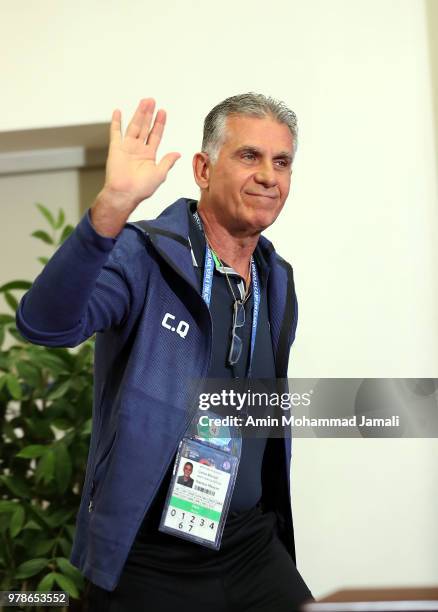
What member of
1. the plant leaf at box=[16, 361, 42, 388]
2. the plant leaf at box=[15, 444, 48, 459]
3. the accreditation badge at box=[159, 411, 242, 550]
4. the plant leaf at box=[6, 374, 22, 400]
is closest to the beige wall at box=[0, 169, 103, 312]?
the plant leaf at box=[16, 361, 42, 388]

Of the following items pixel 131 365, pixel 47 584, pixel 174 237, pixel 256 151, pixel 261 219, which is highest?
pixel 256 151

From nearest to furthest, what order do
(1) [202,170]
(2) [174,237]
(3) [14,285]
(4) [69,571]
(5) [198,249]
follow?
(2) [174,237] < (5) [198,249] < (1) [202,170] < (4) [69,571] < (3) [14,285]

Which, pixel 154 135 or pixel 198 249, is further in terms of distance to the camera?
pixel 198 249

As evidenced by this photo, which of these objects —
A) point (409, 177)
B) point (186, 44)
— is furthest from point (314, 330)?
point (186, 44)

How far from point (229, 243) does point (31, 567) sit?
1.50 meters

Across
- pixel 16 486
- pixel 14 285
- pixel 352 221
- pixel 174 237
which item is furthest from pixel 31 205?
pixel 174 237

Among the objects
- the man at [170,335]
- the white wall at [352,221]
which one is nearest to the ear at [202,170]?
the man at [170,335]

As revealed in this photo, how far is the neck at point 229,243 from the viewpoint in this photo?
2049mm

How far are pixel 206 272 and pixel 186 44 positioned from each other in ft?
5.64

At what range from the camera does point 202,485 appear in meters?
1.80

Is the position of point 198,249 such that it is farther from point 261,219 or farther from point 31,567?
point 31,567

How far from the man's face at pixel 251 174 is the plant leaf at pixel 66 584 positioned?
1357 mm

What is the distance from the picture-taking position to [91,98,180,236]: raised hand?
1515mm

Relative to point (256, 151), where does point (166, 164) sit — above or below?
below
